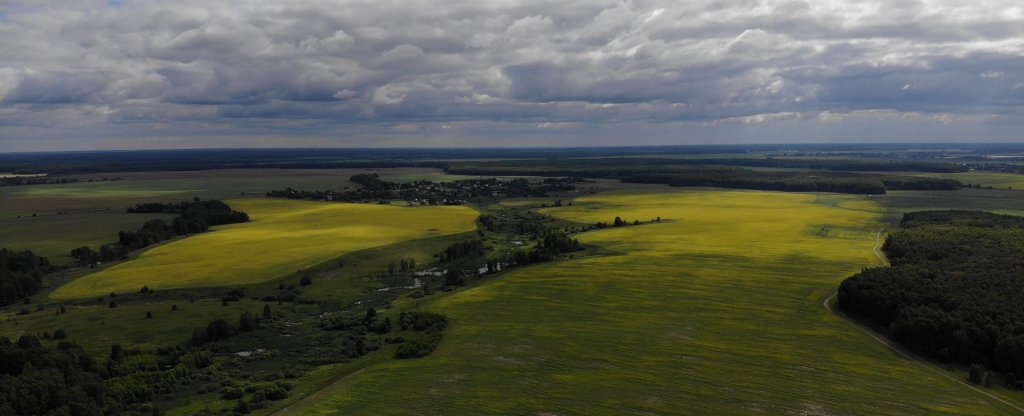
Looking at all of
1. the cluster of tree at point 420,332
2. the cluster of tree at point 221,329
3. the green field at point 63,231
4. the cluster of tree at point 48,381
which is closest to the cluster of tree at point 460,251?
the cluster of tree at point 420,332

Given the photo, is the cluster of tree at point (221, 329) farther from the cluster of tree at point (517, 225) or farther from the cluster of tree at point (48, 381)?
the cluster of tree at point (517, 225)

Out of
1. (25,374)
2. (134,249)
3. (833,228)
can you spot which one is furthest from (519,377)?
(833,228)

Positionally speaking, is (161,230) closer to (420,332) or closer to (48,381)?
(420,332)

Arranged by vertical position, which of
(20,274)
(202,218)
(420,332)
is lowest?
(420,332)

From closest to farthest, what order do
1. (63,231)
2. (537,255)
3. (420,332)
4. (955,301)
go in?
(955,301), (420,332), (537,255), (63,231)

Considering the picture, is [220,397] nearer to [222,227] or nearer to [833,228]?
[222,227]

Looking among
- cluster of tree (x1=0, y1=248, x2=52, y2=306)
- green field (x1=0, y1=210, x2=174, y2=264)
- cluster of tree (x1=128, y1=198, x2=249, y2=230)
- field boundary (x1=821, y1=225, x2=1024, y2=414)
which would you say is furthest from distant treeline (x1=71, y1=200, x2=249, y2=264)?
field boundary (x1=821, y1=225, x2=1024, y2=414)

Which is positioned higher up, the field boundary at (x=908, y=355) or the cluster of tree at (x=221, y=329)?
the cluster of tree at (x=221, y=329)

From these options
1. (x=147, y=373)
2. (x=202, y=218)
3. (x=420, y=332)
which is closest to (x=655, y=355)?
(x=420, y=332)

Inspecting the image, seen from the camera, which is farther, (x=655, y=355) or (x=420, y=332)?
(x=420, y=332)
